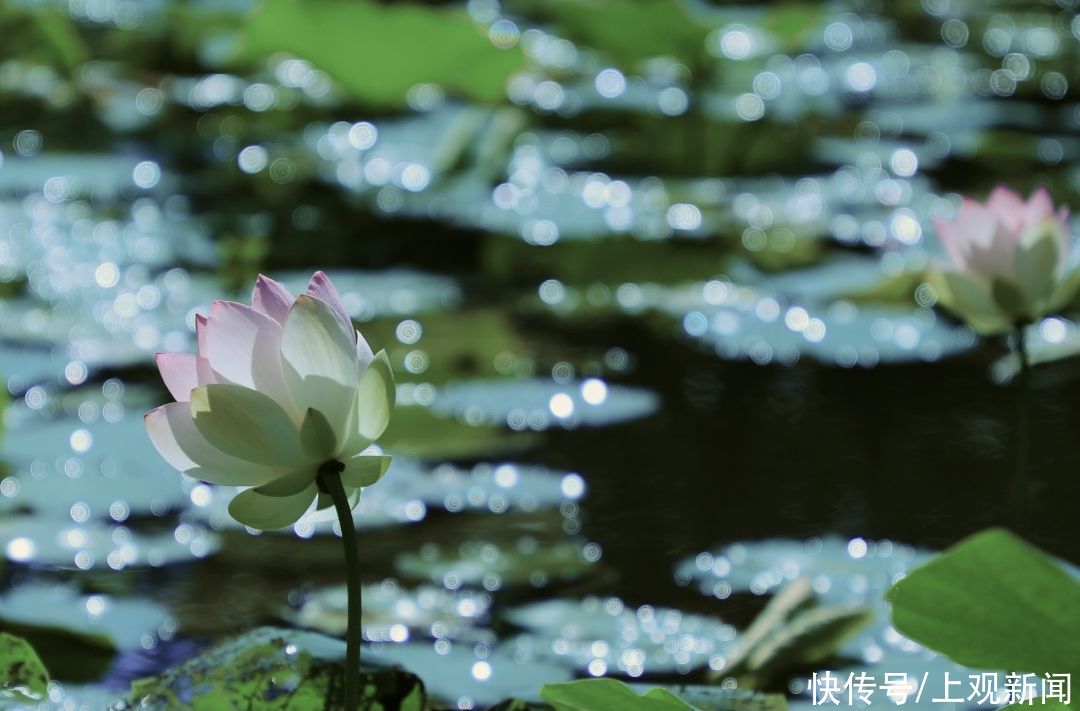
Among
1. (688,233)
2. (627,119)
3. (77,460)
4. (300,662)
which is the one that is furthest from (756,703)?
(627,119)

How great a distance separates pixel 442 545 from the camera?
3.08 ft

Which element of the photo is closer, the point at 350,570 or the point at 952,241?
the point at 350,570

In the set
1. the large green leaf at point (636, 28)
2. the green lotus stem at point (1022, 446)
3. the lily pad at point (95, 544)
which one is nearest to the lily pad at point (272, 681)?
the lily pad at point (95, 544)

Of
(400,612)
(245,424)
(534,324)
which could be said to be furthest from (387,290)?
(245,424)

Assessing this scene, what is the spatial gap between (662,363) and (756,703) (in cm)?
63

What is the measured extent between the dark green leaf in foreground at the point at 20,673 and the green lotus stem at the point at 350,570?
0.65 ft

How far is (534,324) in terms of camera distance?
4.48 ft

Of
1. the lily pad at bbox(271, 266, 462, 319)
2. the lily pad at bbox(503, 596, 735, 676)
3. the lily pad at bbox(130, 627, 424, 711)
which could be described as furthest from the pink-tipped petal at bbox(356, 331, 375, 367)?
the lily pad at bbox(271, 266, 462, 319)

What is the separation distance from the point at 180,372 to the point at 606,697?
21cm

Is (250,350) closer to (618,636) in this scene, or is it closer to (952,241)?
(618,636)

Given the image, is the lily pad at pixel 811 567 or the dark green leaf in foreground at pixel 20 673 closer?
the dark green leaf in foreground at pixel 20 673

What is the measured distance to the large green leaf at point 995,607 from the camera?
516mm

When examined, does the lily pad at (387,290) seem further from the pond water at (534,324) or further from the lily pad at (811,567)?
the lily pad at (811,567)

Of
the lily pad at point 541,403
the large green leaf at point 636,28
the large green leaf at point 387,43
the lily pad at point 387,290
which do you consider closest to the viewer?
the lily pad at point 541,403
